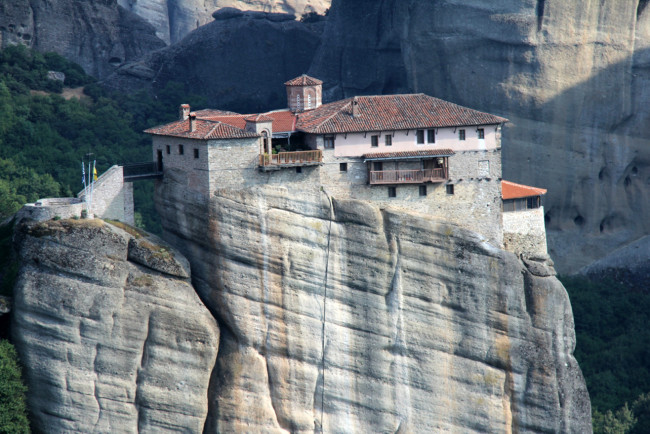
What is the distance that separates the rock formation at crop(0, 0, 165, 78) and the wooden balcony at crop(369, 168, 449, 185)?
49.1m

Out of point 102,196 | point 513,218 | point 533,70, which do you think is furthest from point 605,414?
point 102,196

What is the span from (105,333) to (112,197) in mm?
6953

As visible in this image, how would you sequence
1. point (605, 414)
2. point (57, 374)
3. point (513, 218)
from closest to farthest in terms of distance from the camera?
point (57, 374) < point (513, 218) < point (605, 414)

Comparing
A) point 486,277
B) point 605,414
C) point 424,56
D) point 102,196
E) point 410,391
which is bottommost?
point 605,414

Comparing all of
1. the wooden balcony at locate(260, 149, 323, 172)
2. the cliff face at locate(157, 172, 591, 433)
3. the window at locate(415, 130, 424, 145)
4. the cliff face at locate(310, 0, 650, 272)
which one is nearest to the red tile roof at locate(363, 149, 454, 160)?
the window at locate(415, 130, 424, 145)

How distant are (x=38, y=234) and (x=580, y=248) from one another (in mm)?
41610

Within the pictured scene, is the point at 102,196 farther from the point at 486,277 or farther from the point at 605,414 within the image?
the point at 605,414

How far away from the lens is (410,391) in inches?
2410

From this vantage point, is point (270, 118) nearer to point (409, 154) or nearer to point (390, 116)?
point (390, 116)

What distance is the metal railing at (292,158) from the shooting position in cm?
5981

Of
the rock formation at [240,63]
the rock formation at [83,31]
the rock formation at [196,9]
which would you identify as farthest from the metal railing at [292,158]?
the rock formation at [196,9]

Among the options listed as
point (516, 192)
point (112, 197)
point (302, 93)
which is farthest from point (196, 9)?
point (112, 197)

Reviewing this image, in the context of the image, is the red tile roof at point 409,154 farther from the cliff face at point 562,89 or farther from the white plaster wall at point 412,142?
the cliff face at point 562,89

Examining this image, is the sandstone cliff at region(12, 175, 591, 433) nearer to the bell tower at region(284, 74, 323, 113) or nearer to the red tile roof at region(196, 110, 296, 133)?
the red tile roof at region(196, 110, 296, 133)
